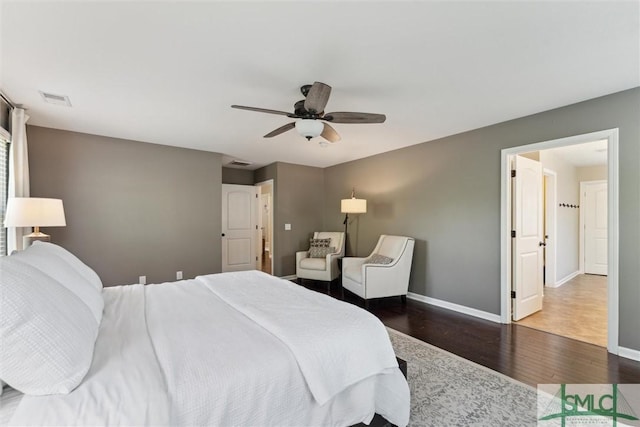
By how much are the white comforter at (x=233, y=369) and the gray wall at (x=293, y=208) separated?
3.73 metres

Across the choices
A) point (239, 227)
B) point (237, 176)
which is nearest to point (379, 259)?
point (239, 227)

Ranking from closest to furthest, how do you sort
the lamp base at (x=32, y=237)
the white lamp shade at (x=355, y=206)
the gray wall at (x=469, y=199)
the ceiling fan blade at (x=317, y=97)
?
the ceiling fan blade at (x=317, y=97)
the gray wall at (x=469, y=199)
the lamp base at (x=32, y=237)
the white lamp shade at (x=355, y=206)

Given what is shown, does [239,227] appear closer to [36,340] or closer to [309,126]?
[309,126]

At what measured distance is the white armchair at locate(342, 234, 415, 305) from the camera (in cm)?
393

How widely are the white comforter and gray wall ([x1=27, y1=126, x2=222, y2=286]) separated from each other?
98.1 inches

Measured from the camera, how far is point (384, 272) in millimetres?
3988

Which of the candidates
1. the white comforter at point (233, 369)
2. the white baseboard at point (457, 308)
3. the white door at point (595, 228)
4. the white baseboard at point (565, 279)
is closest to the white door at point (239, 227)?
the white baseboard at point (457, 308)

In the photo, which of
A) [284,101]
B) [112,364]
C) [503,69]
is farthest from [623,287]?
[112,364]

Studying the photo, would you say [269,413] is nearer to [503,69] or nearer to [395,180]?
[503,69]

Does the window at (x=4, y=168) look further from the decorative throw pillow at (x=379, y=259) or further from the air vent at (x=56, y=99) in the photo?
the decorative throw pillow at (x=379, y=259)

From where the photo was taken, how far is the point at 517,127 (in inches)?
130

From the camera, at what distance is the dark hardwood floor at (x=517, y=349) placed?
7.41ft

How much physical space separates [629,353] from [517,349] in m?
0.88

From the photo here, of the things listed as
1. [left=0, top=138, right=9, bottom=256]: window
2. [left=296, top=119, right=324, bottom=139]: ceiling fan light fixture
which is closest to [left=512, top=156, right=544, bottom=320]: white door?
[left=296, top=119, right=324, bottom=139]: ceiling fan light fixture
